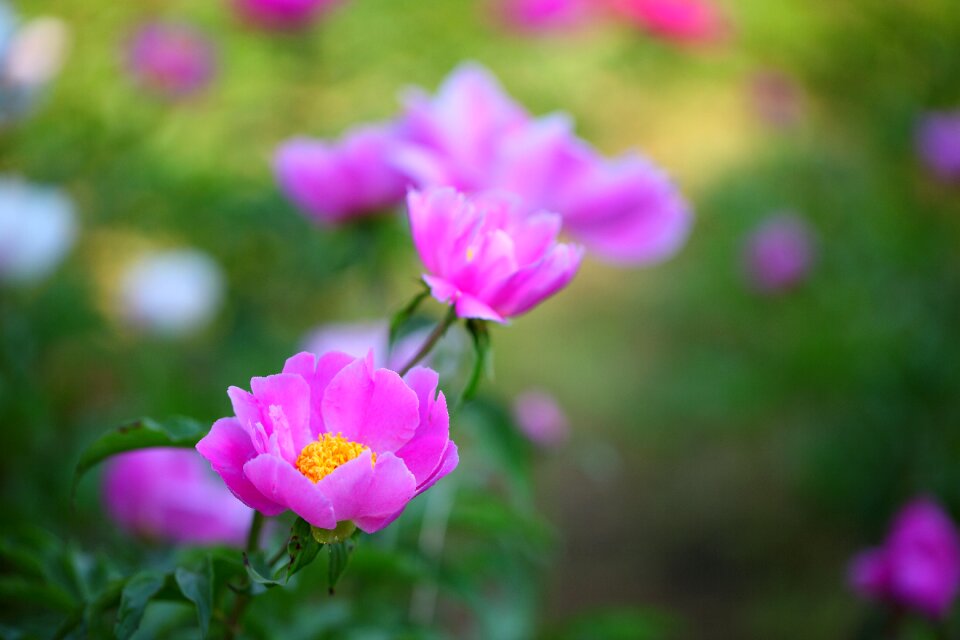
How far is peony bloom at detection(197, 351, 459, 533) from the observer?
15.4 inches

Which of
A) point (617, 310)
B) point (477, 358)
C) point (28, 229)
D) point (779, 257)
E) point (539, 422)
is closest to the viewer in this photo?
point (477, 358)

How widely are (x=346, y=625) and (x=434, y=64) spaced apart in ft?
5.39

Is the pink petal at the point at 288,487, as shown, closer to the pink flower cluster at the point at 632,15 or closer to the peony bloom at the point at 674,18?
the pink flower cluster at the point at 632,15

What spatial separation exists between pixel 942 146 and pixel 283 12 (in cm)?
107

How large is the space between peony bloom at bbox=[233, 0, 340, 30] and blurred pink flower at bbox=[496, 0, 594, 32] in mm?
583

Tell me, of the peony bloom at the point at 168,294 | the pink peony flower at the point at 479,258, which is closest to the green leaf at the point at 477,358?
the pink peony flower at the point at 479,258

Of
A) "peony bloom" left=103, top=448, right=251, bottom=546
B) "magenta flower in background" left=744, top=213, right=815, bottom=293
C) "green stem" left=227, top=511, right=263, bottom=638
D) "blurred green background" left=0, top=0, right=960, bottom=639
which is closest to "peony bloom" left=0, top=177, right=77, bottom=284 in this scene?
"blurred green background" left=0, top=0, right=960, bottom=639

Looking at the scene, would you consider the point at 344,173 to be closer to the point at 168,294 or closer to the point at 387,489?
the point at 387,489

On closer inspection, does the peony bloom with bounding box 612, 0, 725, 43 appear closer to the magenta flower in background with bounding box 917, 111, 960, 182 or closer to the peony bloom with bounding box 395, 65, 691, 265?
the magenta flower in background with bounding box 917, 111, 960, 182

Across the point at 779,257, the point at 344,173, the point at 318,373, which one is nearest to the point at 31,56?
the point at 344,173

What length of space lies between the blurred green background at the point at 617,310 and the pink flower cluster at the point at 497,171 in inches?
3.2

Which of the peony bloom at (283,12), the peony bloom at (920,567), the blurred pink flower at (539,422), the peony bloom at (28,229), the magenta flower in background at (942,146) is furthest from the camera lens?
the peony bloom at (283,12)

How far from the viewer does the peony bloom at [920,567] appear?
2.59 ft

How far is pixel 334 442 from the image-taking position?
44 cm
